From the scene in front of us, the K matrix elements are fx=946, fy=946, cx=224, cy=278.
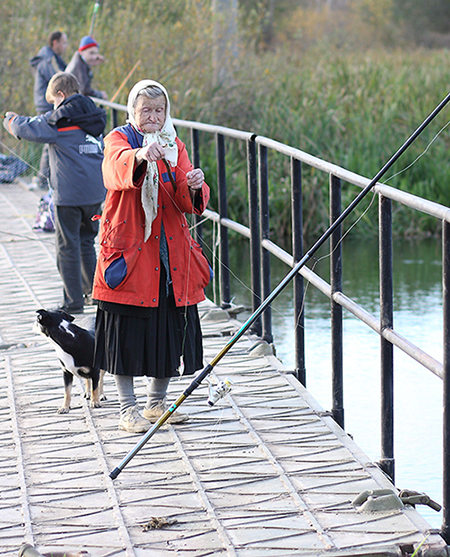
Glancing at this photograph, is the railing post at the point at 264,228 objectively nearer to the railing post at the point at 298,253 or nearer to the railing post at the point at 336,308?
the railing post at the point at 298,253

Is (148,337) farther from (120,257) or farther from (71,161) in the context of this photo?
(71,161)

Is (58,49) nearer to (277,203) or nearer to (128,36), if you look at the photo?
(277,203)

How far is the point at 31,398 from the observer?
14.4 feet

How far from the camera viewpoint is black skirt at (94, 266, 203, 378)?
12.4ft

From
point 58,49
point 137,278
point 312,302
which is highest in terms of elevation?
point 58,49

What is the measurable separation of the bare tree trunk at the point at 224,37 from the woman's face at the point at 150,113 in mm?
10331

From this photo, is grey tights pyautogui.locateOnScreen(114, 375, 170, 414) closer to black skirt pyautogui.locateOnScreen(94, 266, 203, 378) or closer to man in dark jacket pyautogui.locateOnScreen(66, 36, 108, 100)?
black skirt pyautogui.locateOnScreen(94, 266, 203, 378)

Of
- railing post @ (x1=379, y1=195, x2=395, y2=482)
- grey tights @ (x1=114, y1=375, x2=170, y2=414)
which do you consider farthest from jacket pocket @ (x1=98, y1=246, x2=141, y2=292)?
railing post @ (x1=379, y1=195, x2=395, y2=482)

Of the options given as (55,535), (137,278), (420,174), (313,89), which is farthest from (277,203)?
(55,535)

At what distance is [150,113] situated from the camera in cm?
361

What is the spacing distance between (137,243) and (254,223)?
174 cm

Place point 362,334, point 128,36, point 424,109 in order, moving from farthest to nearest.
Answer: point 128,36 → point 424,109 → point 362,334

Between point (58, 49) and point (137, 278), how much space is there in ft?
22.5

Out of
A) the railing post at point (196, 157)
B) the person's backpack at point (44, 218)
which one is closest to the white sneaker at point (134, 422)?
the railing post at point (196, 157)
